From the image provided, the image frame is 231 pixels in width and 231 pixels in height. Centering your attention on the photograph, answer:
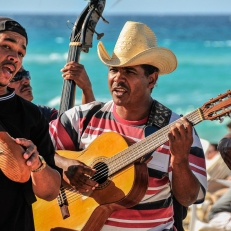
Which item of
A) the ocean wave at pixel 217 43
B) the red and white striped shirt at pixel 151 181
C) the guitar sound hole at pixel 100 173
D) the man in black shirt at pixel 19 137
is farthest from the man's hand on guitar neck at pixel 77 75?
the ocean wave at pixel 217 43

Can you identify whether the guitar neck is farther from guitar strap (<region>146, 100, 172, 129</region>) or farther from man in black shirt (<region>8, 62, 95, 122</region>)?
man in black shirt (<region>8, 62, 95, 122</region>)

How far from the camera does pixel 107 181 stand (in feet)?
15.2

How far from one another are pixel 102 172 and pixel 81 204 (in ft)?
0.74

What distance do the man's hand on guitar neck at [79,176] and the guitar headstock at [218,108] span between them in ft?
2.56

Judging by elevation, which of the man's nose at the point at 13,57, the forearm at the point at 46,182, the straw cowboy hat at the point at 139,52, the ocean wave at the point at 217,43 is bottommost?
the forearm at the point at 46,182

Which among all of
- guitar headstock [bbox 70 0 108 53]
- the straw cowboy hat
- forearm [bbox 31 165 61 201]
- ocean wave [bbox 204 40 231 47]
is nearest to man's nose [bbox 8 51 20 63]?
forearm [bbox 31 165 61 201]

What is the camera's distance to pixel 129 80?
15.4ft

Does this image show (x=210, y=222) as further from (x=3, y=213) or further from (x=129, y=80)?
(x=3, y=213)

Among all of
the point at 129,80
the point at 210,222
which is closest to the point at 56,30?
the point at 210,222

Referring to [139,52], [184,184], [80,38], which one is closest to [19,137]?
[184,184]

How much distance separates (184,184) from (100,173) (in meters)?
0.56

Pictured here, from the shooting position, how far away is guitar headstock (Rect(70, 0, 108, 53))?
5.71 m

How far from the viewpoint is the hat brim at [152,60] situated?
472 cm

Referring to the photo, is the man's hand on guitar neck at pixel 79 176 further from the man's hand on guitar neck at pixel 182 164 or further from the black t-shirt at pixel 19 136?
the black t-shirt at pixel 19 136
